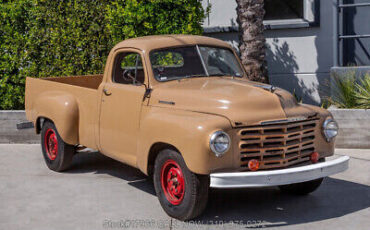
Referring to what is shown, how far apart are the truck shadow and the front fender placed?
715mm

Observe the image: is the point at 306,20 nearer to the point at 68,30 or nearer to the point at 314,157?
the point at 68,30

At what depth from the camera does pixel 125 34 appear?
990 cm

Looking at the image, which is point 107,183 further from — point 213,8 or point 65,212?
point 213,8

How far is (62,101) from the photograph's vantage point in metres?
7.68

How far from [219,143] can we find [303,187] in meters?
1.72

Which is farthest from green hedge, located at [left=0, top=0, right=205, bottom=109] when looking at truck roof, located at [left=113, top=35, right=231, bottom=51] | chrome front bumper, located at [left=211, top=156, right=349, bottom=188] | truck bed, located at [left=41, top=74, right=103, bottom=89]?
chrome front bumper, located at [left=211, top=156, right=349, bottom=188]

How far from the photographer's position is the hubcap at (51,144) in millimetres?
8109

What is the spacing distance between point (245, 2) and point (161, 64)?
3507 mm

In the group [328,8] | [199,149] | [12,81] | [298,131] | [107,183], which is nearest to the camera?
[199,149]

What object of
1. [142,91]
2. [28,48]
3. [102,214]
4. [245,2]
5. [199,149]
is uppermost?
[245,2]

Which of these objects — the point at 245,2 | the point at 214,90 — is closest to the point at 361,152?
the point at 245,2

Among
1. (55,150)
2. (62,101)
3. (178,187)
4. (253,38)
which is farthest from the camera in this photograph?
(253,38)

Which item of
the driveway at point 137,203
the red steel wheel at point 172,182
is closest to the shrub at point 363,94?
the driveway at point 137,203

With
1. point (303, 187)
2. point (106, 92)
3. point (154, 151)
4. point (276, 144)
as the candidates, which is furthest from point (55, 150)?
point (276, 144)
